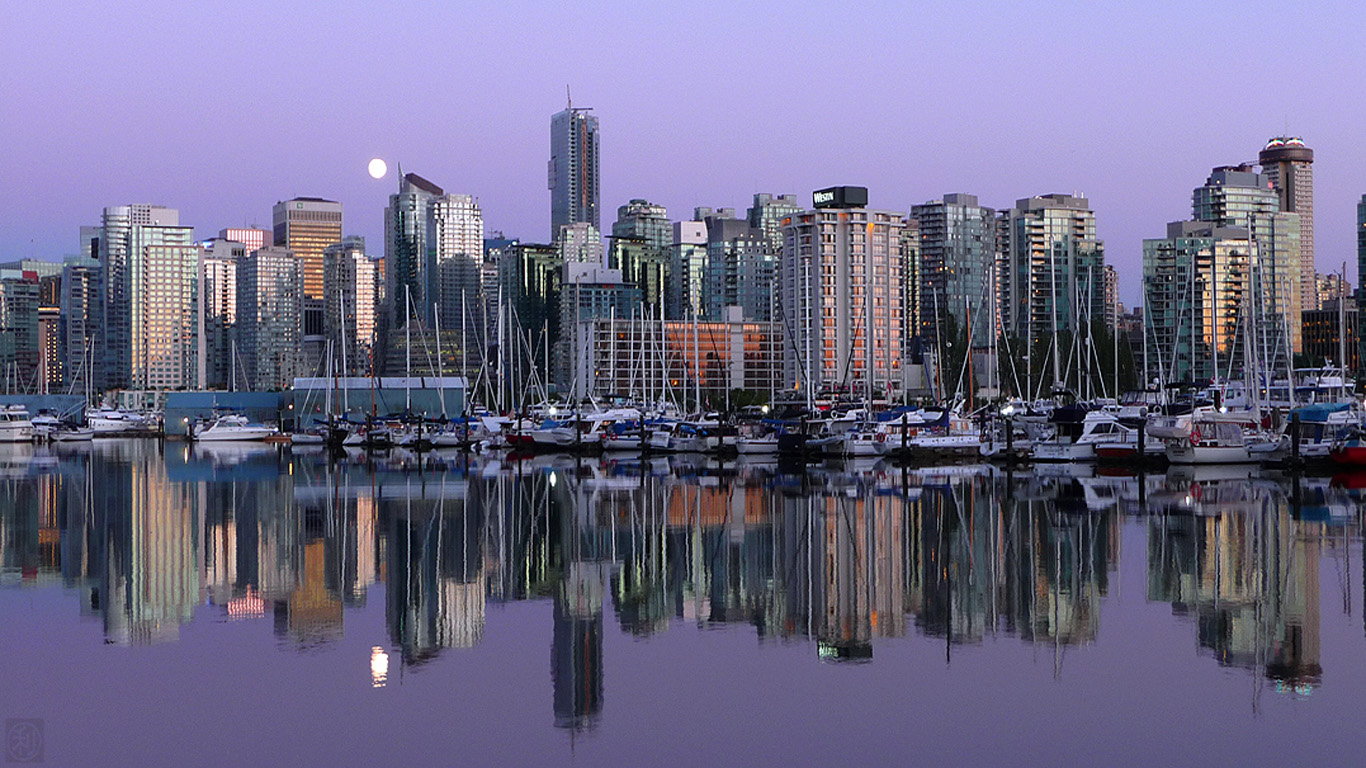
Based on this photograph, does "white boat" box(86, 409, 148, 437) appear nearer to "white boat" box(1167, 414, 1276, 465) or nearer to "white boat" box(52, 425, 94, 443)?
"white boat" box(52, 425, 94, 443)

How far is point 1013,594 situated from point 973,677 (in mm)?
7281

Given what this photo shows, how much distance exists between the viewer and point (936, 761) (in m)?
16.6

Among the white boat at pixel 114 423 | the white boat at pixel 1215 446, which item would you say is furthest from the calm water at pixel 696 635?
the white boat at pixel 114 423

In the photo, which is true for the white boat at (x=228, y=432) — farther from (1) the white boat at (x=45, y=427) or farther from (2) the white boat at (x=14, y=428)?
(1) the white boat at (x=45, y=427)

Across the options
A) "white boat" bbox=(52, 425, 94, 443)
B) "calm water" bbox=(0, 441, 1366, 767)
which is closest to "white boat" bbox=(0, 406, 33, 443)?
"white boat" bbox=(52, 425, 94, 443)

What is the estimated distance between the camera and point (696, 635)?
24.0 m

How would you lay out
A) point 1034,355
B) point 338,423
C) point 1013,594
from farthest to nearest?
point 1034,355 < point 338,423 < point 1013,594

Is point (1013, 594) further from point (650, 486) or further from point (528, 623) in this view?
point (650, 486)

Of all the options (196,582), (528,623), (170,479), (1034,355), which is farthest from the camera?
(1034,355)

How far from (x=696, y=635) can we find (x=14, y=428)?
12388 centimetres

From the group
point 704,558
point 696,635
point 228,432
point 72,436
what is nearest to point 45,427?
point 72,436

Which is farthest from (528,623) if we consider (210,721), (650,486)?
(650,486)

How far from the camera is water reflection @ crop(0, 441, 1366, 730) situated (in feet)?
79.5

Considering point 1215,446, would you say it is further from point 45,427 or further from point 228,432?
point 45,427
